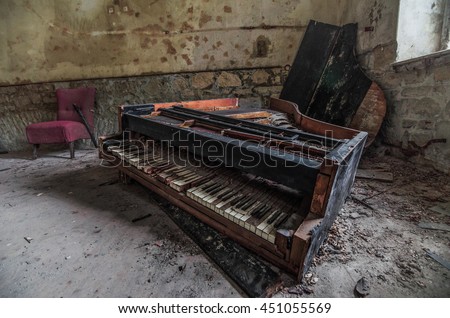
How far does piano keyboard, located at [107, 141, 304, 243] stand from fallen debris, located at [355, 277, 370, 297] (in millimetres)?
505

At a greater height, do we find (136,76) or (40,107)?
(136,76)

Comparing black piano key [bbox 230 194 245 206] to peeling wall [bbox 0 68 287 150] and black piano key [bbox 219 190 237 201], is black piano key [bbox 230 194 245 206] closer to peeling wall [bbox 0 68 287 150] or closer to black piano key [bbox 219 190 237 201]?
black piano key [bbox 219 190 237 201]

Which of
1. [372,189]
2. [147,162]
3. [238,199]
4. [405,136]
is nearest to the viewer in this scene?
[238,199]

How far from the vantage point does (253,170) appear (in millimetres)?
1558

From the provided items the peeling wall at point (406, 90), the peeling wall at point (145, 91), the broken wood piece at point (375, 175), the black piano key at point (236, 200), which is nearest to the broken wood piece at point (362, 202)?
the broken wood piece at point (375, 175)

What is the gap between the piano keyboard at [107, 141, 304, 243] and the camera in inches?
57.5

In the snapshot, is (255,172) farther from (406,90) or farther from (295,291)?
(406,90)

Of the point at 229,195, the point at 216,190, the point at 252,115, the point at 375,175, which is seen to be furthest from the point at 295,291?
the point at 375,175

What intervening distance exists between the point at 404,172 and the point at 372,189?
70 cm

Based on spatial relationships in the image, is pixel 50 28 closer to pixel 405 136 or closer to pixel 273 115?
pixel 273 115

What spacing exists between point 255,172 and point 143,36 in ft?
14.8

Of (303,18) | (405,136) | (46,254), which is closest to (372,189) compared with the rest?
(405,136)

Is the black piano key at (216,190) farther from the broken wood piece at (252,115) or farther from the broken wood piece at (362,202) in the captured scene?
the broken wood piece at (362,202)

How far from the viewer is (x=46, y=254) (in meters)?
1.76
